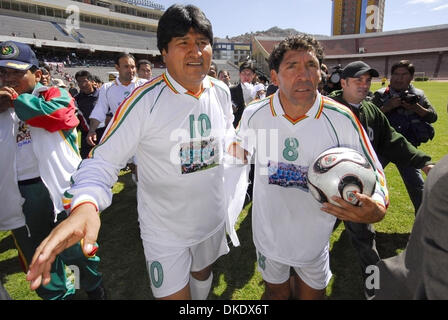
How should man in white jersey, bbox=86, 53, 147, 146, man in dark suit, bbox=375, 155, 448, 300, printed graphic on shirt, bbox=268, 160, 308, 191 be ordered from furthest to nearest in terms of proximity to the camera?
man in white jersey, bbox=86, 53, 147, 146, printed graphic on shirt, bbox=268, 160, 308, 191, man in dark suit, bbox=375, 155, 448, 300

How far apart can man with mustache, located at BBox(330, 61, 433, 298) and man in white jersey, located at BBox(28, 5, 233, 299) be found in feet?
5.14

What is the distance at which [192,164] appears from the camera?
6.63 ft

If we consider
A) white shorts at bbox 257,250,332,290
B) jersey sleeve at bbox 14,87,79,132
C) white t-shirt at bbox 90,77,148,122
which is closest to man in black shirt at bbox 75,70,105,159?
white t-shirt at bbox 90,77,148,122

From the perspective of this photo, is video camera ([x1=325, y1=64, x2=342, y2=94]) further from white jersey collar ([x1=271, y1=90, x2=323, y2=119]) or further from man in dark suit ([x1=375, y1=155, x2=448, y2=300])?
man in dark suit ([x1=375, y1=155, x2=448, y2=300])

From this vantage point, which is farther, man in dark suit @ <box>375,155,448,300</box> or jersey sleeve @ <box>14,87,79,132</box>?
jersey sleeve @ <box>14,87,79,132</box>

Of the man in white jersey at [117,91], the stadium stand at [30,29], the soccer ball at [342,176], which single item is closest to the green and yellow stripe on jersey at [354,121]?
the soccer ball at [342,176]

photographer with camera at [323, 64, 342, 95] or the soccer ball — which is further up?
photographer with camera at [323, 64, 342, 95]

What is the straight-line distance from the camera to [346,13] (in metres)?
84.6

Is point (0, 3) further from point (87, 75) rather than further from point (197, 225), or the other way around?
point (197, 225)

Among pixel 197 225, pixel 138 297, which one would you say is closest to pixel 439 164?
pixel 197 225

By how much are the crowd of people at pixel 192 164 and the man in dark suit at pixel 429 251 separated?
51 millimetres

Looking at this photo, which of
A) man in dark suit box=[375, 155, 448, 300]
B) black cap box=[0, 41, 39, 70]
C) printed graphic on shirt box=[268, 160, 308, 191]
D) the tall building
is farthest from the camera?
the tall building

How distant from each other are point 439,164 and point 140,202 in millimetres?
1871

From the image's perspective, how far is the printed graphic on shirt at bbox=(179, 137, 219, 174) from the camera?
78.0 inches
